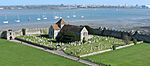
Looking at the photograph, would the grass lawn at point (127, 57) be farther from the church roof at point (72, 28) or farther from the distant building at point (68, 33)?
the church roof at point (72, 28)

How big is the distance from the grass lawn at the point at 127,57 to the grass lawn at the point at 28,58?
17.4ft

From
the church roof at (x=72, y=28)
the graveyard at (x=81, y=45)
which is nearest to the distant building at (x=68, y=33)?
the church roof at (x=72, y=28)

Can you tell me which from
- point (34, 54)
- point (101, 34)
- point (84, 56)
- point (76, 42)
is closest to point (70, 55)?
point (84, 56)

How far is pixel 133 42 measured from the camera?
63031 mm

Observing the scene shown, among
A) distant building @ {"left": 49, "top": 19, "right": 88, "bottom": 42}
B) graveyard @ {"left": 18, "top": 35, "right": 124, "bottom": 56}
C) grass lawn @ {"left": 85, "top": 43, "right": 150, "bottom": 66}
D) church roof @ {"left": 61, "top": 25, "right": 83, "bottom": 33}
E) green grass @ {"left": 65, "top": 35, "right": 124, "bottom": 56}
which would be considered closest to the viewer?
grass lawn @ {"left": 85, "top": 43, "right": 150, "bottom": 66}

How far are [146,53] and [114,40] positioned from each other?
1415 cm

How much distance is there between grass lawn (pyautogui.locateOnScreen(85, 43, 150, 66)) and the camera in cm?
4579

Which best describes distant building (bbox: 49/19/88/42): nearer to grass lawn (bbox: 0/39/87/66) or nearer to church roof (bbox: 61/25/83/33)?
church roof (bbox: 61/25/83/33)

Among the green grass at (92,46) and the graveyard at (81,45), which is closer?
the green grass at (92,46)

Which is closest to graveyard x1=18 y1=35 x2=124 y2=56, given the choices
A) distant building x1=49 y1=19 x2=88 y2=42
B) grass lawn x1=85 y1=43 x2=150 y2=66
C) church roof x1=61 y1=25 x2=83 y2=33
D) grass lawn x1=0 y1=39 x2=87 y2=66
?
distant building x1=49 y1=19 x2=88 y2=42

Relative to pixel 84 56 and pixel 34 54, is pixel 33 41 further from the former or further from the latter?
pixel 84 56

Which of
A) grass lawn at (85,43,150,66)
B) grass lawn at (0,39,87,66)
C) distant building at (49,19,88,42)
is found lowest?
grass lawn at (85,43,150,66)

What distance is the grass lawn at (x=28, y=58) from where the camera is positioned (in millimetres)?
44906

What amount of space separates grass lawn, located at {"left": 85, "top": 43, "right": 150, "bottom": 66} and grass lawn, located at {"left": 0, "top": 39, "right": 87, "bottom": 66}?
17.4 feet
